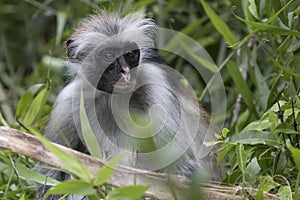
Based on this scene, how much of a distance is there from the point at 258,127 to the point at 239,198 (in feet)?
1.40

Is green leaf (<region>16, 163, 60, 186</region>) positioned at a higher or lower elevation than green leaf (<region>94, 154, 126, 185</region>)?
lower

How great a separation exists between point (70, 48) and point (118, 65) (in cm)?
39

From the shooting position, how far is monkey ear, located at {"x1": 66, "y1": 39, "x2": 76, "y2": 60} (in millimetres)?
3738

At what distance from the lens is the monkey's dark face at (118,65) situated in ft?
11.2

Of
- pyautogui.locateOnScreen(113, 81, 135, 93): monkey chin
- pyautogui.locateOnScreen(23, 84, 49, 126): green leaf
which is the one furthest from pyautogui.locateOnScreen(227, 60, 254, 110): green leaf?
pyautogui.locateOnScreen(23, 84, 49, 126): green leaf

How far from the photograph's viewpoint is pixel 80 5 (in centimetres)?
577

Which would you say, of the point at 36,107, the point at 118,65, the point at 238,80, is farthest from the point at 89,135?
the point at 238,80

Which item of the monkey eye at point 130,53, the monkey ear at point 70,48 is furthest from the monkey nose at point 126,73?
the monkey ear at point 70,48

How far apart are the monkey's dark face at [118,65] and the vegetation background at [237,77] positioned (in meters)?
0.41

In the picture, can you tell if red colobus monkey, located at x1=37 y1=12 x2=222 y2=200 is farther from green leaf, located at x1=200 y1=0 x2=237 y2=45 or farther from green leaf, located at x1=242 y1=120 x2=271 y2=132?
green leaf, located at x1=242 y1=120 x2=271 y2=132

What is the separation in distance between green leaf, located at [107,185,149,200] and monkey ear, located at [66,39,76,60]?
4.89ft

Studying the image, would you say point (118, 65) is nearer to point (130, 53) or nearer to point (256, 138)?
point (130, 53)

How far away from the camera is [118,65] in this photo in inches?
137

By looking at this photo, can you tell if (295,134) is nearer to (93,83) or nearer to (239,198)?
(239,198)
